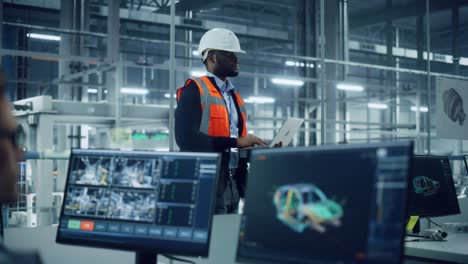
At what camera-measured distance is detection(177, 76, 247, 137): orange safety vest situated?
94.2 inches

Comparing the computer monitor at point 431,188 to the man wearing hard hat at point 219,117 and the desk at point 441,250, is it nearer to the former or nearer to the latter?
the desk at point 441,250

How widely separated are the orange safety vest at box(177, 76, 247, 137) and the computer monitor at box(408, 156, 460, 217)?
0.87 m

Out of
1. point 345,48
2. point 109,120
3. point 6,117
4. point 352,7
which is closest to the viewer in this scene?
point 6,117

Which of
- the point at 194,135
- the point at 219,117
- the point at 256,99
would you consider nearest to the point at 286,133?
the point at 219,117

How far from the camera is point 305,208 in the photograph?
3.98 ft

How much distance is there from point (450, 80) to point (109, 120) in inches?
144

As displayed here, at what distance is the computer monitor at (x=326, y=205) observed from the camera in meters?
1.06

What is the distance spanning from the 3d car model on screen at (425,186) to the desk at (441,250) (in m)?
0.24

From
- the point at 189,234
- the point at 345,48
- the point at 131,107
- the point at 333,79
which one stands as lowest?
the point at 189,234

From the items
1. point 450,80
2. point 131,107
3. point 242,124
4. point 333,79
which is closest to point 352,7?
point 333,79

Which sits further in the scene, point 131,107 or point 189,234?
point 131,107

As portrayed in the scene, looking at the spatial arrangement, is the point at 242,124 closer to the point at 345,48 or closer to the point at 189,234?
the point at 189,234

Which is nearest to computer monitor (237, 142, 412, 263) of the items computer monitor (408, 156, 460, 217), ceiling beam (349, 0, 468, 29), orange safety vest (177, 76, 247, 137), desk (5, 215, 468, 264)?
desk (5, 215, 468, 264)

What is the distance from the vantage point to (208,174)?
1385 millimetres
